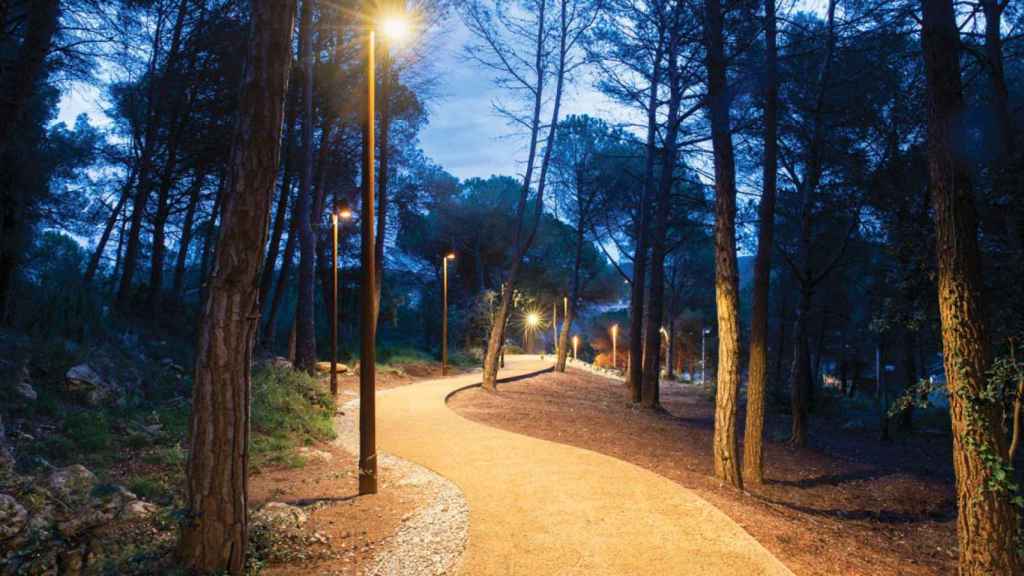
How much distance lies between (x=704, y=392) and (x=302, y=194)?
16.5m

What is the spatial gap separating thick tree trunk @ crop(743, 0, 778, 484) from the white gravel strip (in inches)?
174

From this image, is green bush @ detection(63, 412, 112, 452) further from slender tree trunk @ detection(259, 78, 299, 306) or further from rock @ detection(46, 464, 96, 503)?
slender tree trunk @ detection(259, 78, 299, 306)

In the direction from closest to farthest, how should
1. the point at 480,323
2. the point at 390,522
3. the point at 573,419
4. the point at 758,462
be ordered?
the point at 390,522 → the point at 758,462 → the point at 573,419 → the point at 480,323

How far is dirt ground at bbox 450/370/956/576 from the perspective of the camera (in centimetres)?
479

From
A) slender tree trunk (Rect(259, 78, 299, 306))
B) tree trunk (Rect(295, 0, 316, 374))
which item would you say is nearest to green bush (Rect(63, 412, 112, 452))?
tree trunk (Rect(295, 0, 316, 374))

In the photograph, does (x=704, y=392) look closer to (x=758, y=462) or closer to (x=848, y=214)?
(x=848, y=214)

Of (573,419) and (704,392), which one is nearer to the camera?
(573,419)

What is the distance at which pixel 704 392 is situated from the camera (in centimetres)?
2119

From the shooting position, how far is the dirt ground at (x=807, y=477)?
15.7ft

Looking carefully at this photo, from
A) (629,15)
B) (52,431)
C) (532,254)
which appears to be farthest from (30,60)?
(532,254)

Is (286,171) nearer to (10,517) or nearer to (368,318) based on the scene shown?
(368,318)

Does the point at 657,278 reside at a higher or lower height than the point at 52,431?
higher

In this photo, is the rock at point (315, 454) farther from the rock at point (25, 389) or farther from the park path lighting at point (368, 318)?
the rock at point (25, 389)

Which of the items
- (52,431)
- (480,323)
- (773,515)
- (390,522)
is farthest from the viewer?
(480,323)
